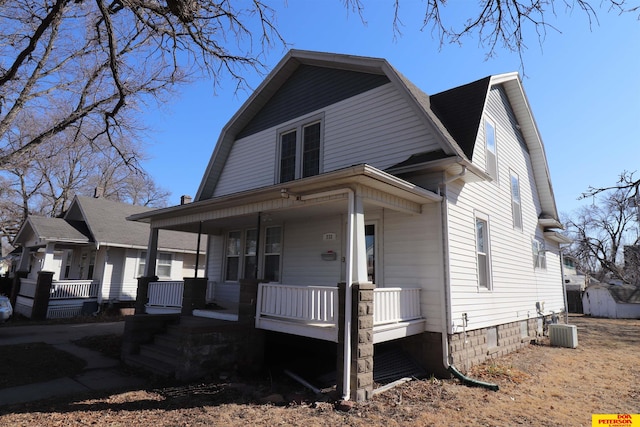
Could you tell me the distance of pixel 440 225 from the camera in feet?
24.4

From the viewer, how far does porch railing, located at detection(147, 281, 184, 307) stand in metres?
9.81

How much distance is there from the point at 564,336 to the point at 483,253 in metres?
4.90

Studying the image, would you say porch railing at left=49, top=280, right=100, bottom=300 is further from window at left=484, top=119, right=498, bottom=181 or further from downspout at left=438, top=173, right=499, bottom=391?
window at left=484, top=119, right=498, bottom=181

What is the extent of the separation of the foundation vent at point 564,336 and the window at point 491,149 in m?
5.24

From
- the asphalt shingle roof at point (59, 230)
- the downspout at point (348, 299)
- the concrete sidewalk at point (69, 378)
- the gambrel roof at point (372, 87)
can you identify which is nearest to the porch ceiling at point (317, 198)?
the downspout at point (348, 299)

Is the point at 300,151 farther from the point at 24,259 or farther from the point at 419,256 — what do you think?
the point at 24,259

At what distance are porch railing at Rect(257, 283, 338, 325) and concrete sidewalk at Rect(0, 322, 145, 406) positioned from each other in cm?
257

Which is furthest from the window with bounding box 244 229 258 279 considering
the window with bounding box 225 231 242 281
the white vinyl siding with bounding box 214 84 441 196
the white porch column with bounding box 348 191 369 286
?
the white porch column with bounding box 348 191 369 286

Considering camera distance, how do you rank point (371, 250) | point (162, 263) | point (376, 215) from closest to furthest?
point (376, 215), point (371, 250), point (162, 263)

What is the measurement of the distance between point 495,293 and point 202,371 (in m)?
7.11

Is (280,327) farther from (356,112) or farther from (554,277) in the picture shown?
(554,277)

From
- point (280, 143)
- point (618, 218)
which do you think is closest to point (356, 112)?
point (280, 143)

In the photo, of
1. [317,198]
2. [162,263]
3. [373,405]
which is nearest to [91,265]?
[162,263]

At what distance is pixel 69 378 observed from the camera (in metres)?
6.73
